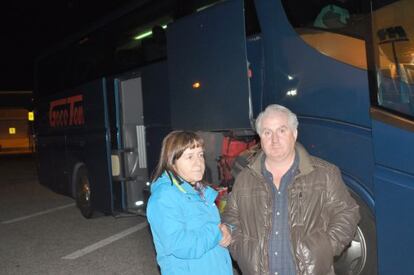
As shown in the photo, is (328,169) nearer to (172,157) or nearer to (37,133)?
(172,157)

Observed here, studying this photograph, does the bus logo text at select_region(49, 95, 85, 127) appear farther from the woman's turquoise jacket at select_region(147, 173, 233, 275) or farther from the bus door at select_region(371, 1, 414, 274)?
the woman's turquoise jacket at select_region(147, 173, 233, 275)

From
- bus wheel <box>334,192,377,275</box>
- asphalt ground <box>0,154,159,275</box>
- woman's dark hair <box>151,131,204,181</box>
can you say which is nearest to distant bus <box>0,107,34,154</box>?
asphalt ground <box>0,154,159,275</box>

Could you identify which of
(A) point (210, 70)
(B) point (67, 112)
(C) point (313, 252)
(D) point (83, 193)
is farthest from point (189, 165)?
(B) point (67, 112)

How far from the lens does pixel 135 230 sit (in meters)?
7.76

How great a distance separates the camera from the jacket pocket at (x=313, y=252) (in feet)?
8.34

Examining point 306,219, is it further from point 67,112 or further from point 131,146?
point 67,112

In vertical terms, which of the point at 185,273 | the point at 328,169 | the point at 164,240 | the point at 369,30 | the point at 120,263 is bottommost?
the point at 120,263

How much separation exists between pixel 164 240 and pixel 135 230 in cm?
548

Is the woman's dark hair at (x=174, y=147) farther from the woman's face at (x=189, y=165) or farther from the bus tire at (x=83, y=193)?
the bus tire at (x=83, y=193)

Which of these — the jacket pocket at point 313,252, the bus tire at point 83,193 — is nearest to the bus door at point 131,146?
the bus tire at point 83,193

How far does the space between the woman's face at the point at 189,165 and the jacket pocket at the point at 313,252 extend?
68 centimetres

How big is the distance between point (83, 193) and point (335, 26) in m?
6.36

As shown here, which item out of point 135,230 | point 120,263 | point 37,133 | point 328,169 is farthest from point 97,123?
point 328,169

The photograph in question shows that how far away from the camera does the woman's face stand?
2.60m
